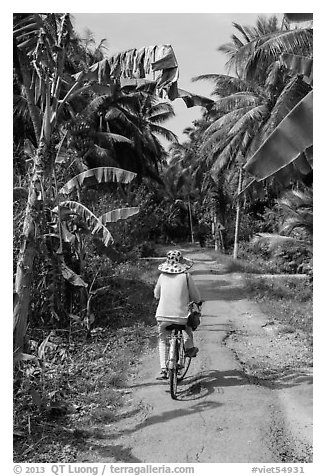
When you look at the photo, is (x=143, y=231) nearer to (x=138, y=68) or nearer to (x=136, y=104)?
(x=136, y=104)

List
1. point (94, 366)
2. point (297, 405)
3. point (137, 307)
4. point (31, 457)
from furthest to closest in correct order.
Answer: point (137, 307) < point (94, 366) < point (297, 405) < point (31, 457)

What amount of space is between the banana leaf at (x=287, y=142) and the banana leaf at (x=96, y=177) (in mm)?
4520

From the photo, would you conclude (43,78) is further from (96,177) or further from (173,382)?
(173,382)

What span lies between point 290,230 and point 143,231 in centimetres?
596

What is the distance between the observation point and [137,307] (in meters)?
11.2

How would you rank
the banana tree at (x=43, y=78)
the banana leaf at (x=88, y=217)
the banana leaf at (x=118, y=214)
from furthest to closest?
the banana leaf at (x=118, y=214)
the banana leaf at (x=88, y=217)
the banana tree at (x=43, y=78)

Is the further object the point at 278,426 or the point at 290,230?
the point at 290,230

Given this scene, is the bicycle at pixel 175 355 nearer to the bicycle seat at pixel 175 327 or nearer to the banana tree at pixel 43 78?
the bicycle seat at pixel 175 327

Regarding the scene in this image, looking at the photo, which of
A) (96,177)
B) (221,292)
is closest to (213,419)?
(96,177)

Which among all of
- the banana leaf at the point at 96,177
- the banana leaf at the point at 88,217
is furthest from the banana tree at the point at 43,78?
the banana leaf at the point at 96,177

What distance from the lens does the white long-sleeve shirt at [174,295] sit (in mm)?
5848

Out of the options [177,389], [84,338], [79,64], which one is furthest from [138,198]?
[177,389]

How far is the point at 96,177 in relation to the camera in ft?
28.3

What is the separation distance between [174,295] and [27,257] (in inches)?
66.7
